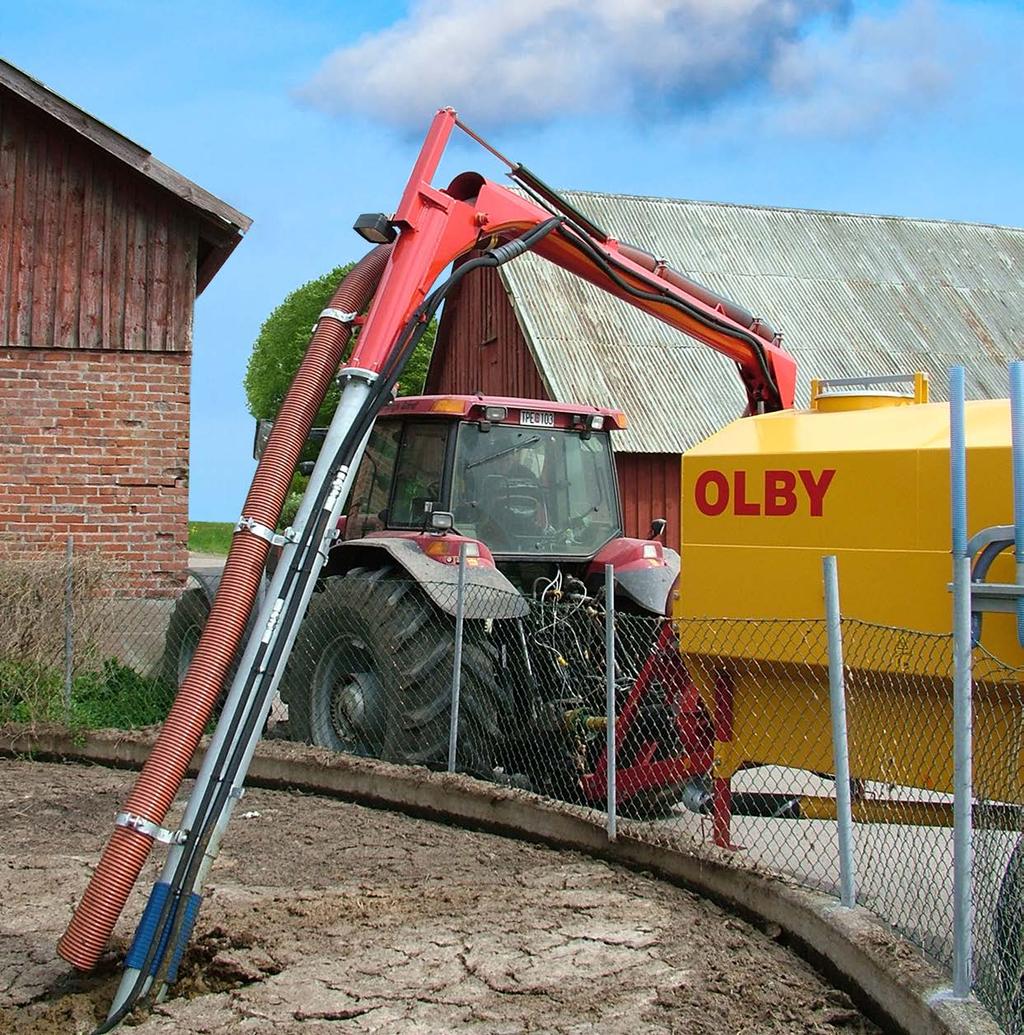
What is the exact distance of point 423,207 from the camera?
21.2ft

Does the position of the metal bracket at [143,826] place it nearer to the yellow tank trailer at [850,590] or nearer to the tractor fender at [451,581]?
the yellow tank trailer at [850,590]

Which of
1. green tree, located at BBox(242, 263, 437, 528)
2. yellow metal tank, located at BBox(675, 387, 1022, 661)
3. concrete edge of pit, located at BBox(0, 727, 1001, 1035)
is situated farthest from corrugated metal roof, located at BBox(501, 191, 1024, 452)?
green tree, located at BBox(242, 263, 437, 528)

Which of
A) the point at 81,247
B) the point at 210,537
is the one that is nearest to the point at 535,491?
the point at 81,247

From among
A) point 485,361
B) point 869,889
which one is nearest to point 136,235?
point 869,889

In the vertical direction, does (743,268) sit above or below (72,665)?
above

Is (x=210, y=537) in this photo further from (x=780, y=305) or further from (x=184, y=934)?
(x=184, y=934)

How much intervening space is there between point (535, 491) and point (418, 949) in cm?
422

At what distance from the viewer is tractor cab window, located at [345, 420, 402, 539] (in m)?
8.98

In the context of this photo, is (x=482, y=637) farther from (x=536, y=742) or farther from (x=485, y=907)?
(x=485, y=907)

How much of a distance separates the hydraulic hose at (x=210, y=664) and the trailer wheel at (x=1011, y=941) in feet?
9.34

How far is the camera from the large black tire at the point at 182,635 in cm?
984

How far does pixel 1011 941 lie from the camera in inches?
177

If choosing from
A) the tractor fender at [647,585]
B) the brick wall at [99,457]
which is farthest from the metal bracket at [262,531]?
the brick wall at [99,457]

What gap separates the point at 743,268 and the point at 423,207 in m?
20.4
